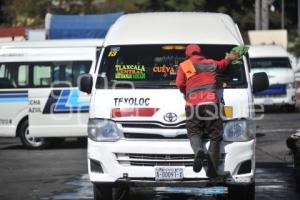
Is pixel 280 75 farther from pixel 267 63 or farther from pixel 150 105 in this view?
pixel 150 105

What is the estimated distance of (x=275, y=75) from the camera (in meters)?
28.3

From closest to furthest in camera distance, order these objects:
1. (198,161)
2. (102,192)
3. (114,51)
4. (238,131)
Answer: (198,161)
(238,131)
(102,192)
(114,51)

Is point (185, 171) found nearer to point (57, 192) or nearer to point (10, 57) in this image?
point (57, 192)

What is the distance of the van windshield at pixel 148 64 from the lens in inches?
409

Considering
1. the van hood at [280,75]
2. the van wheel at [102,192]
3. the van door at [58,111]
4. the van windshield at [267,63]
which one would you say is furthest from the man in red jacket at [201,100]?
the van windshield at [267,63]

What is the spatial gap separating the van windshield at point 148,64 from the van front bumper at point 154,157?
0.94 metres

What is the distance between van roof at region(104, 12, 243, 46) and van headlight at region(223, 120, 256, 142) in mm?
1276

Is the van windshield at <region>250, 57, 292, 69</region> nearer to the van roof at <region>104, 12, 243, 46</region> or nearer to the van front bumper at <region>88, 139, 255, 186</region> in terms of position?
the van roof at <region>104, 12, 243, 46</region>

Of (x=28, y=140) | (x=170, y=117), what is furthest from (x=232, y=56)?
(x=28, y=140)

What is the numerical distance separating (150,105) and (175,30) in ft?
5.00

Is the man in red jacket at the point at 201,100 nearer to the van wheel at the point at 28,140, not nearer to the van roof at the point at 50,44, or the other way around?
the van roof at the point at 50,44

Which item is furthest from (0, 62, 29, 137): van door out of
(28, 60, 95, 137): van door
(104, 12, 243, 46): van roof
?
(104, 12, 243, 46): van roof

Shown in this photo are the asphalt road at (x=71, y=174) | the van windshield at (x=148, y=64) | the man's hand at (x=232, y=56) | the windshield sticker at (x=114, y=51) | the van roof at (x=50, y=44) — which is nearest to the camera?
the man's hand at (x=232, y=56)

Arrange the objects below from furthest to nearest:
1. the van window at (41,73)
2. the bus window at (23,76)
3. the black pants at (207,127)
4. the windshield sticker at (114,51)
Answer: the bus window at (23,76) → the van window at (41,73) → the windshield sticker at (114,51) → the black pants at (207,127)
